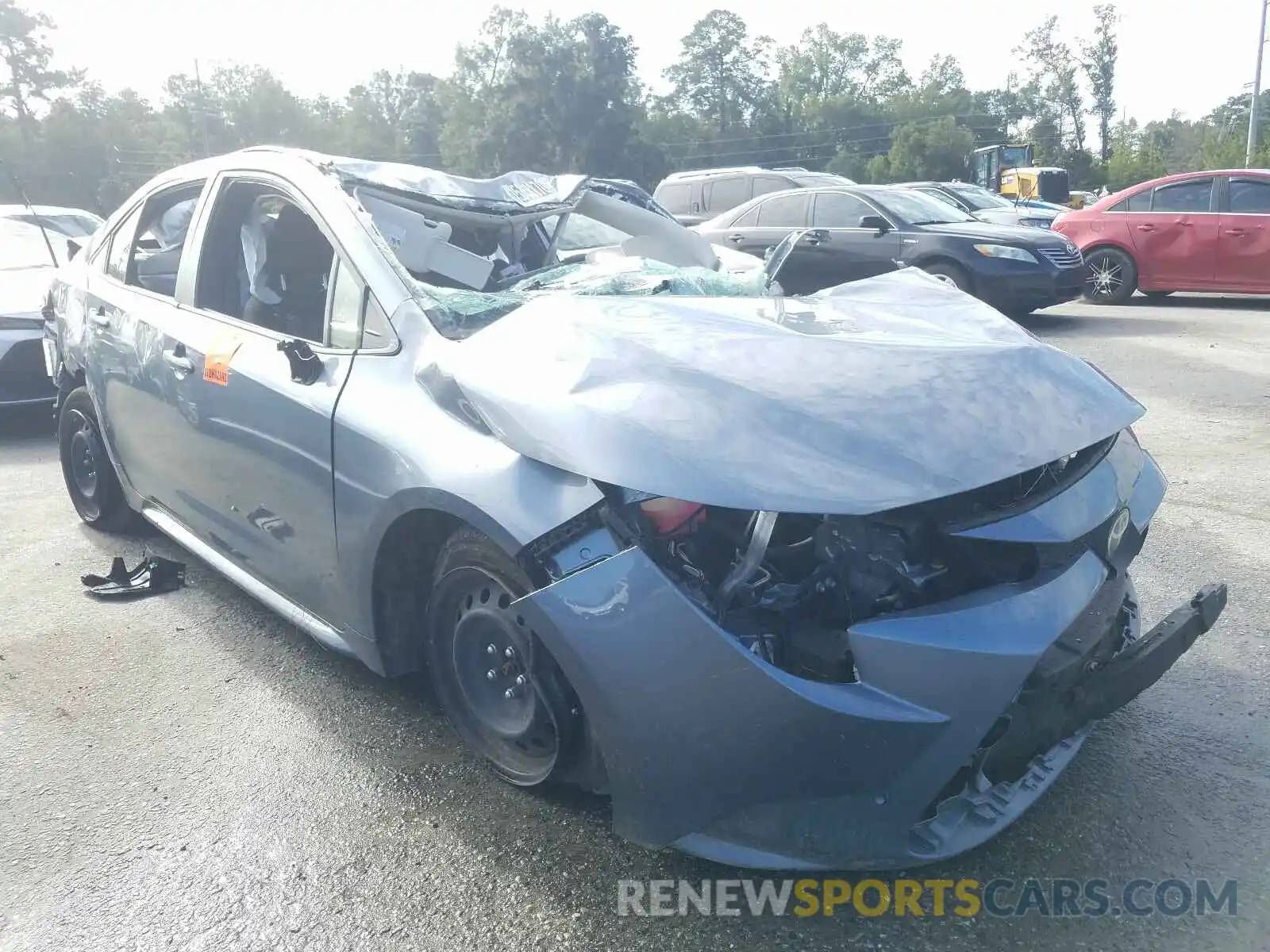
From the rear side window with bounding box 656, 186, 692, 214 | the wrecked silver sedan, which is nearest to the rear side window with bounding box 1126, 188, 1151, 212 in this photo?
the rear side window with bounding box 656, 186, 692, 214

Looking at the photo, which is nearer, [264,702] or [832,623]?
[832,623]

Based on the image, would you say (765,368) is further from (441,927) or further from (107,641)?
(107,641)

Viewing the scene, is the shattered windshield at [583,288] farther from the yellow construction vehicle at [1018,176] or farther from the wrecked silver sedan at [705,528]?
the yellow construction vehicle at [1018,176]

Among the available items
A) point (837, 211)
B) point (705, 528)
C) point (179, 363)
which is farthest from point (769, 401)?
point (837, 211)

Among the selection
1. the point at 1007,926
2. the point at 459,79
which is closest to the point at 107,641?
the point at 1007,926

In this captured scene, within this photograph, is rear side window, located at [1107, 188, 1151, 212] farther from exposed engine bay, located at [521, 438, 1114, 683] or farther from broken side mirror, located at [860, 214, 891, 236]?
exposed engine bay, located at [521, 438, 1114, 683]

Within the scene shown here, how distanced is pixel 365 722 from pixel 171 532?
4.79ft

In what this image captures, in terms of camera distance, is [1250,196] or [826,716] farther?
[1250,196]

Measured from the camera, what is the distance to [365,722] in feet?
10.7

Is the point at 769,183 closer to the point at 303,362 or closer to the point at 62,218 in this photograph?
the point at 62,218

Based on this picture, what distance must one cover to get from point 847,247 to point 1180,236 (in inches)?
157

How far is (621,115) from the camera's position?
2598 inches

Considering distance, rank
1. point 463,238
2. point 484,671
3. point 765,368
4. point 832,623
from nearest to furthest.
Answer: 1. point 832,623
2. point 765,368
3. point 484,671
4. point 463,238

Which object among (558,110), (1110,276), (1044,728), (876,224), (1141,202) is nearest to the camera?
(1044,728)
